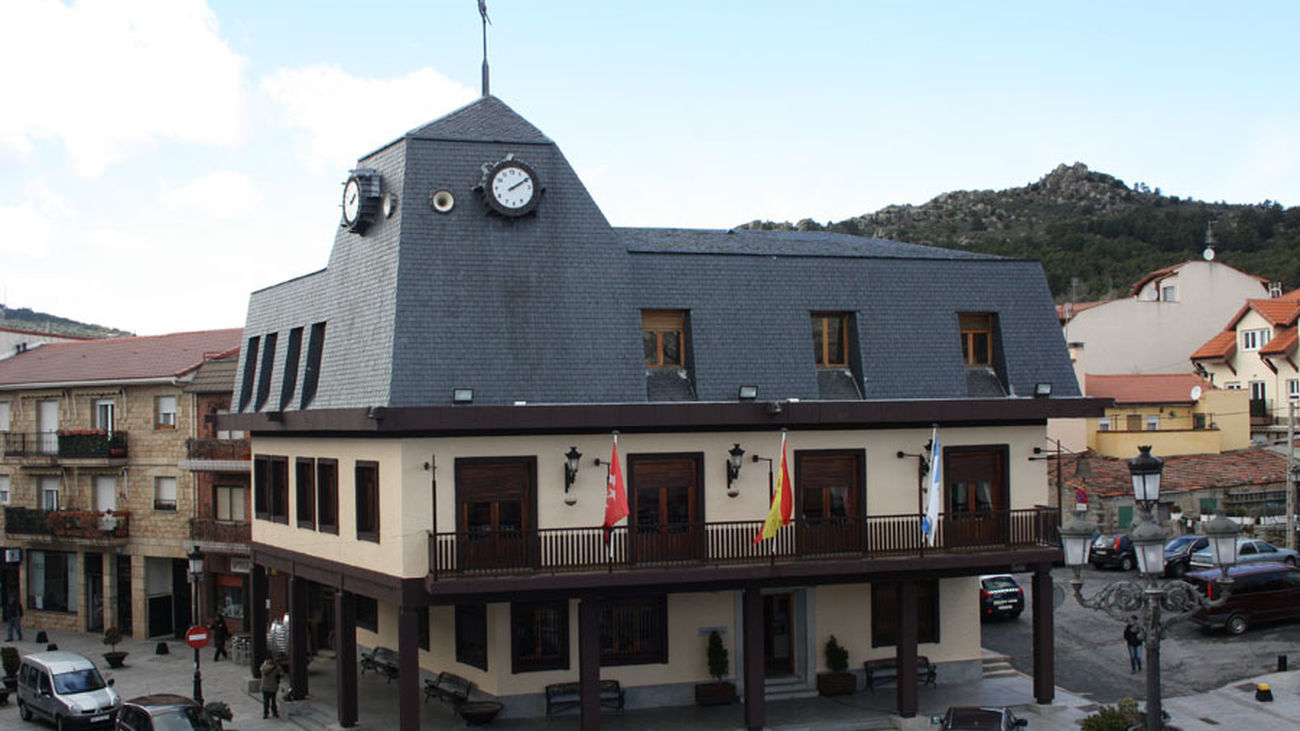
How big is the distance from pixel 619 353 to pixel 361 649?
46.9 feet

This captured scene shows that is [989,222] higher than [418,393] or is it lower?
higher

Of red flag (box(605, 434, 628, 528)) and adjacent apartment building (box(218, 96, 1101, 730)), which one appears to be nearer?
red flag (box(605, 434, 628, 528))

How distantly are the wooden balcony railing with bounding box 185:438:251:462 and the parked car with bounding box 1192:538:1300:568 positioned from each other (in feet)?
102

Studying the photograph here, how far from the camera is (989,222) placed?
123 meters

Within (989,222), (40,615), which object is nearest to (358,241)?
(40,615)

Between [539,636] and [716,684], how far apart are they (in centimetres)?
425

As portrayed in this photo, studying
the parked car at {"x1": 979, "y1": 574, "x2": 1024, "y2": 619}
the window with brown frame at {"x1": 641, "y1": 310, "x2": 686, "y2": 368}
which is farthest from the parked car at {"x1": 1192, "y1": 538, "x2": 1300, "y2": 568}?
the window with brown frame at {"x1": 641, "y1": 310, "x2": 686, "y2": 368}

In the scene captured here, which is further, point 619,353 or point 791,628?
point 791,628

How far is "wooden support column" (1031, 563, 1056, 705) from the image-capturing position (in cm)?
2819

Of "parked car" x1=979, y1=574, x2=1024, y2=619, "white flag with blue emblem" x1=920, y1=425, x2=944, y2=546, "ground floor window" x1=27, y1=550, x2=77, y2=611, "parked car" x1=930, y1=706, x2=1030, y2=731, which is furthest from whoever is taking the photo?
"ground floor window" x1=27, y1=550, x2=77, y2=611

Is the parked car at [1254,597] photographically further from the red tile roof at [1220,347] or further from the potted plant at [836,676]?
the red tile roof at [1220,347]

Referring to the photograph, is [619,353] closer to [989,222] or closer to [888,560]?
[888,560]

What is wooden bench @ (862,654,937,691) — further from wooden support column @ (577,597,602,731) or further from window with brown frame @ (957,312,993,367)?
wooden support column @ (577,597,602,731)

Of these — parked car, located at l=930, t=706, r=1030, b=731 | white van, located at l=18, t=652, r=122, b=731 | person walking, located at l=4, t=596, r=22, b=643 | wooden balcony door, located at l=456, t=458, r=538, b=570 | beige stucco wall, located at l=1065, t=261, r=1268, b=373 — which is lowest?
person walking, located at l=4, t=596, r=22, b=643
